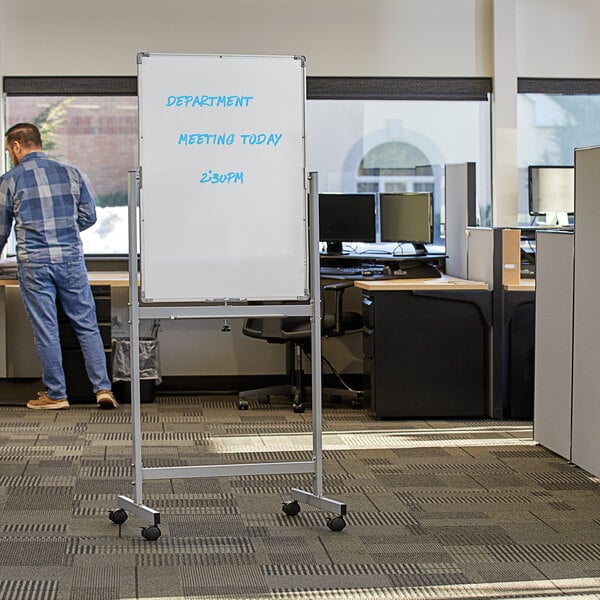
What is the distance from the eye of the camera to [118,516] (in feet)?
11.6

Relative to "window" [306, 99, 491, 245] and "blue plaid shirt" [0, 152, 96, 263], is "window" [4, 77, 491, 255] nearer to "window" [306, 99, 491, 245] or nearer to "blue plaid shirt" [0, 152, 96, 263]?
"window" [306, 99, 491, 245]

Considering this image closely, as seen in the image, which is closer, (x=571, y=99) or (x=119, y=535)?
(x=119, y=535)

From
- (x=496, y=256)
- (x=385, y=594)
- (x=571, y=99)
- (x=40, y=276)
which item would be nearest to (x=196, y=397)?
(x=40, y=276)

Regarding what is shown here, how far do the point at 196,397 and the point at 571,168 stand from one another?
261 centimetres

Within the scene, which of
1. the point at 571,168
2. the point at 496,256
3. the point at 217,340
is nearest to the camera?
the point at 496,256

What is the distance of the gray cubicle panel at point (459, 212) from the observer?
5.96 m

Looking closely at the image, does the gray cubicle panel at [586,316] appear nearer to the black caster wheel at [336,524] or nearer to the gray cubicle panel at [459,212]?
the black caster wheel at [336,524]

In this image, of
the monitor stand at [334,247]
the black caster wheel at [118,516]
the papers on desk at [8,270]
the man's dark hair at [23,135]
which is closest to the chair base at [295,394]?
the monitor stand at [334,247]

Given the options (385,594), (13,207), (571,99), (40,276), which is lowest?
(385,594)

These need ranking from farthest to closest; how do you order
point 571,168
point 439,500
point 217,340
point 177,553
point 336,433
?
point 217,340 → point 571,168 → point 336,433 → point 439,500 → point 177,553

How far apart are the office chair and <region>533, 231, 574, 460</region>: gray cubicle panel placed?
1307mm

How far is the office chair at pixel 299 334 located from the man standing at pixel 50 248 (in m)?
0.87

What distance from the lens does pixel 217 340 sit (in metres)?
6.54

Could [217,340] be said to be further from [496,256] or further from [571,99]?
[571,99]
